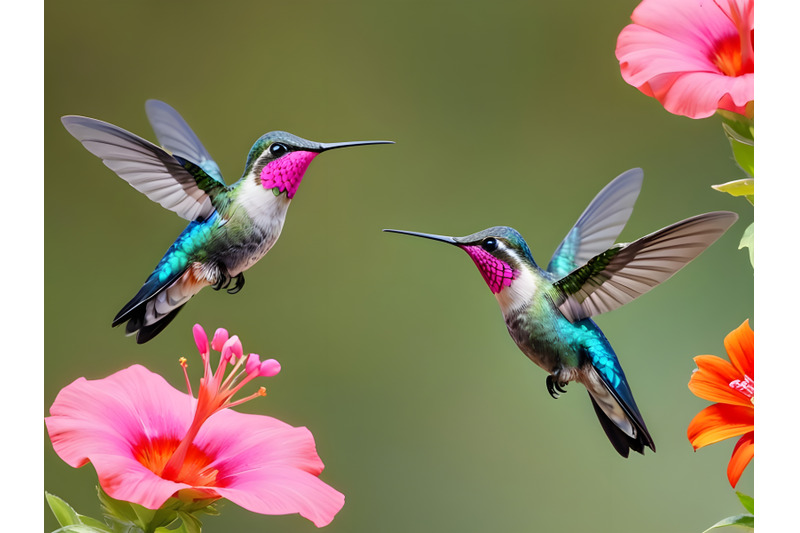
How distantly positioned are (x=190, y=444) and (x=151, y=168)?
351mm

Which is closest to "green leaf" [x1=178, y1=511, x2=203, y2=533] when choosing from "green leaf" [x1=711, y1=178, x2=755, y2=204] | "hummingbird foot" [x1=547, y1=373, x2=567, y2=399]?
"hummingbird foot" [x1=547, y1=373, x2=567, y2=399]

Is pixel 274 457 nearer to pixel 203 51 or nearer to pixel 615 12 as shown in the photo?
pixel 203 51

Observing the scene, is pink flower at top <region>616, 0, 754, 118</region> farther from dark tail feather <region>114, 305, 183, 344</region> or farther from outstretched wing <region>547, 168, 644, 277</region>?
dark tail feather <region>114, 305, 183, 344</region>

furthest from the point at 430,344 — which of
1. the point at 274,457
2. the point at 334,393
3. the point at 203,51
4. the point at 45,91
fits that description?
the point at 45,91

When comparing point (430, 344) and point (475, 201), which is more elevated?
point (475, 201)

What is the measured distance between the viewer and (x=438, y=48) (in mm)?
1047

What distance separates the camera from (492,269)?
0.95 meters

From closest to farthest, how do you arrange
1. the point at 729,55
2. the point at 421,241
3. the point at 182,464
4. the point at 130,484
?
the point at 130,484
the point at 182,464
the point at 729,55
the point at 421,241

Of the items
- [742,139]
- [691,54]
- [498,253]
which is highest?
[691,54]

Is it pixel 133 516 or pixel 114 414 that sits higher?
pixel 114 414

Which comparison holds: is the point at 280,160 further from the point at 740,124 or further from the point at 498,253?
the point at 740,124

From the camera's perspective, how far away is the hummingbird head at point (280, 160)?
97 cm

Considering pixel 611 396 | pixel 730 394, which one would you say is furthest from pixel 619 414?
pixel 730 394

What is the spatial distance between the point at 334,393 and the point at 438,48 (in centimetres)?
53
